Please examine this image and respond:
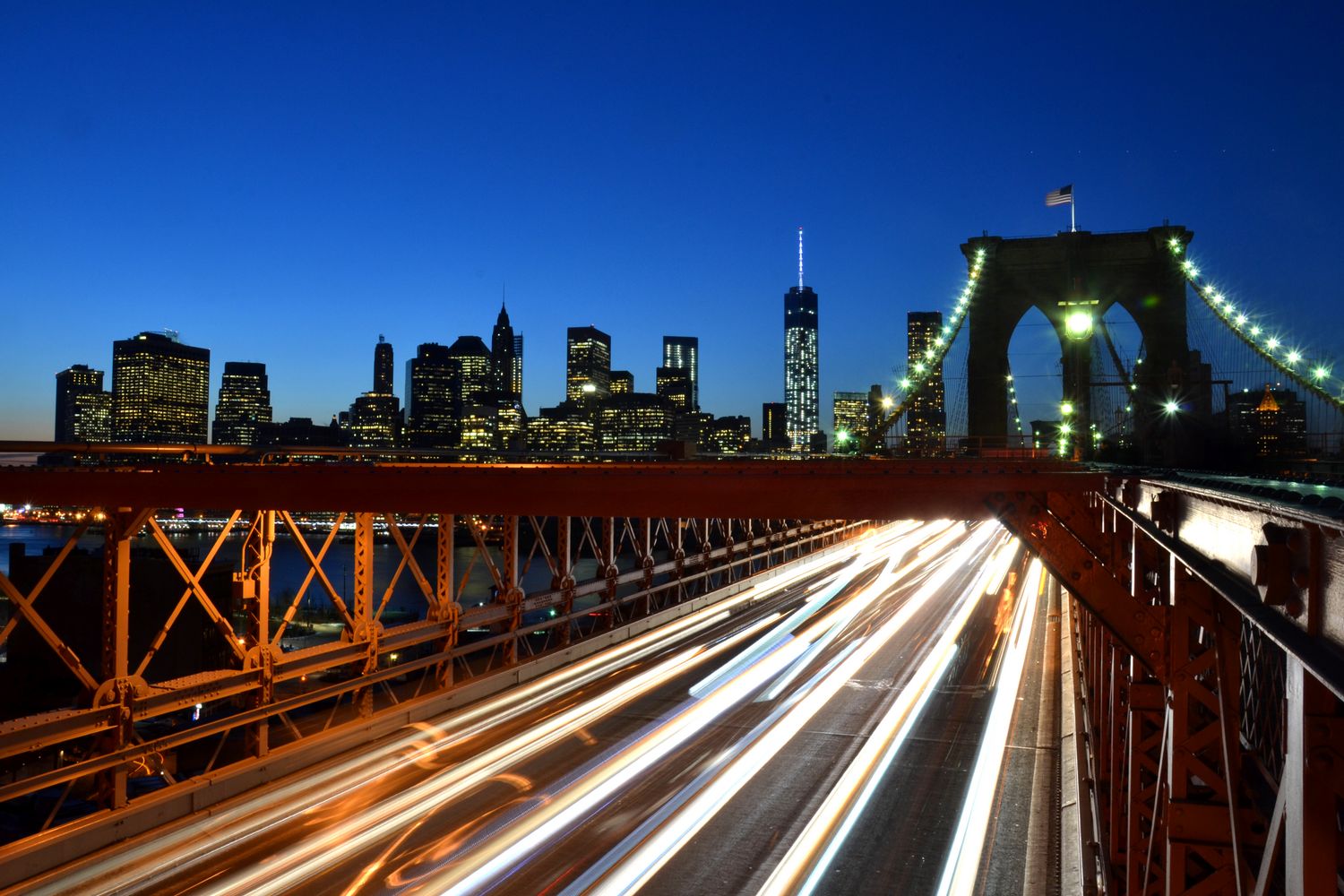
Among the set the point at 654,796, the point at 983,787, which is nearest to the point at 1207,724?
the point at 983,787

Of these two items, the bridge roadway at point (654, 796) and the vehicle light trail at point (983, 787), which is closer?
the bridge roadway at point (654, 796)

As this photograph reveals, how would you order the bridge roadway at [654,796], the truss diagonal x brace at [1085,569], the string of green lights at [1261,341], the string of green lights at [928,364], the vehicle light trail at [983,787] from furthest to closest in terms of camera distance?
the string of green lights at [928,364] < the string of green lights at [1261,341] < the vehicle light trail at [983,787] < the bridge roadway at [654,796] < the truss diagonal x brace at [1085,569]

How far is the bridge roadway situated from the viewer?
11.2 meters

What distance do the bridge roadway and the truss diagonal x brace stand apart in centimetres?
430

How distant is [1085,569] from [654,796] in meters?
7.99

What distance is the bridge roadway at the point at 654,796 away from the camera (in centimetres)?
1120

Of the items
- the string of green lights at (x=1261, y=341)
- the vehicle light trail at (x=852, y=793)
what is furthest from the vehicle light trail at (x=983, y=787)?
the string of green lights at (x=1261, y=341)

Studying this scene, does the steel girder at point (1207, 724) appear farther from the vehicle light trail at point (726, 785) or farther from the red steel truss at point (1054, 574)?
the vehicle light trail at point (726, 785)

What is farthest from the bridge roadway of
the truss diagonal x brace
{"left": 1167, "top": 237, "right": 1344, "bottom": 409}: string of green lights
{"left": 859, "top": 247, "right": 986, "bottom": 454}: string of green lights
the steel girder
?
{"left": 859, "top": 247, "right": 986, "bottom": 454}: string of green lights

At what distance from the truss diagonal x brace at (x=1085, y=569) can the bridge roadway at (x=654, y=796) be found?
14.1 ft

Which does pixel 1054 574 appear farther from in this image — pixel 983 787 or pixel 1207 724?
pixel 983 787

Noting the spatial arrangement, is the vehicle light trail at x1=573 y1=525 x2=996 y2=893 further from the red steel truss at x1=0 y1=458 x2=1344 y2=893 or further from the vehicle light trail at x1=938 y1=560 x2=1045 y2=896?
the red steel truss at x1=0 y1=458 x2=1344 y2=893

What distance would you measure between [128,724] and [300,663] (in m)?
3.63

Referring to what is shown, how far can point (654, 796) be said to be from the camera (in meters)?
14.0
